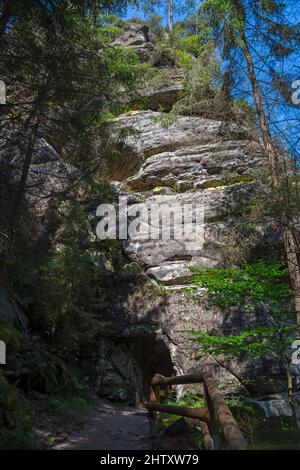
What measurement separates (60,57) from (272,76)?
498cm

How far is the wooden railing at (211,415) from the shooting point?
232 centimetres

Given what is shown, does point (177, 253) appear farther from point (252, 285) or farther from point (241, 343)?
point (241, 343)

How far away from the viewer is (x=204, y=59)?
9.81 meters

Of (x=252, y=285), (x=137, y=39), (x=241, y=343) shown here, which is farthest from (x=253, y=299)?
(x=137, y=39)

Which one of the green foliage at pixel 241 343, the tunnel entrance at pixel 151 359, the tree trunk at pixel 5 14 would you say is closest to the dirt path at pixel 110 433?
the green foliage at pixel 241 343

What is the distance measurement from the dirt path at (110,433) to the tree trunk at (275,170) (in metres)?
3.42

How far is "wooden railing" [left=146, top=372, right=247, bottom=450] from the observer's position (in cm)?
232

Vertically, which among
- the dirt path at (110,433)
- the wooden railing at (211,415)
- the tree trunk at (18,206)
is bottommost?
the dirt path at (110,433)

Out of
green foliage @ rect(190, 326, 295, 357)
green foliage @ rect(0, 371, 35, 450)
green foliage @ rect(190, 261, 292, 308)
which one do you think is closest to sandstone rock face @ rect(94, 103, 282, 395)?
green foliage @ rect(190, 326, 295, 357)

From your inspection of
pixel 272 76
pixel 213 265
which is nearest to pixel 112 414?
pixel 213 265

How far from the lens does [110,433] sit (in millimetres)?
6293

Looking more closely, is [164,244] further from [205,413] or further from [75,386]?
[205,413]

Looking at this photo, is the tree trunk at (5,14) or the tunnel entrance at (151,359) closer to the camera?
the tree trunk at (5,14)

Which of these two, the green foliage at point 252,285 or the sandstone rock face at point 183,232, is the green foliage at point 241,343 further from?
the sandstone rock face at point 183,232
